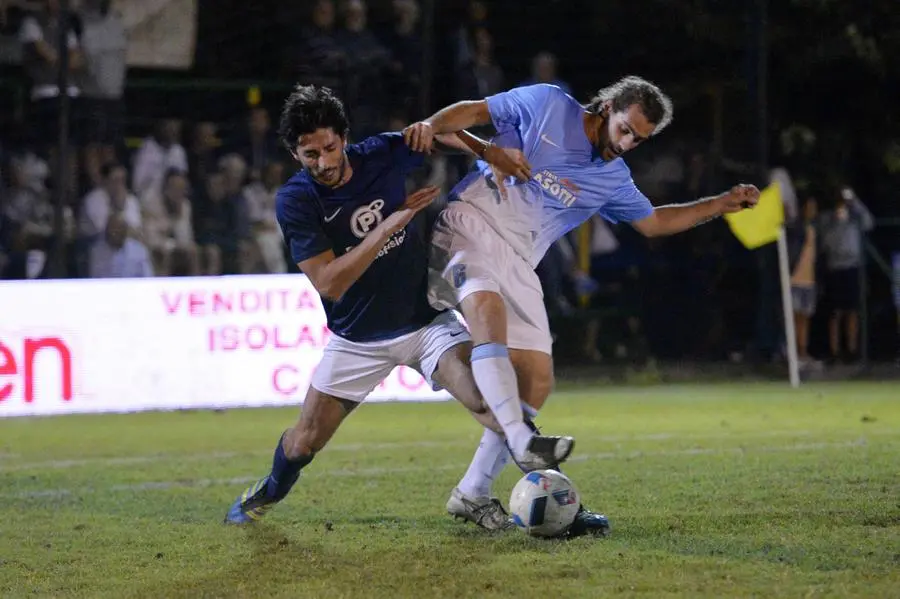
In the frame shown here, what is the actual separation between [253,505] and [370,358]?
2.96ft

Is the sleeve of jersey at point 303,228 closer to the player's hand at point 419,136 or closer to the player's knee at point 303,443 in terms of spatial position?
the player's hand at point 419,136

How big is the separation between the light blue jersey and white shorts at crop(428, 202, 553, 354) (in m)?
0.10

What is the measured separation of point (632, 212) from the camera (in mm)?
7203

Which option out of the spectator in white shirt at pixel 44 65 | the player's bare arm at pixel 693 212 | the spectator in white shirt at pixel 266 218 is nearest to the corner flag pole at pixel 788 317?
the spectator in white shirt at pixel 266 218

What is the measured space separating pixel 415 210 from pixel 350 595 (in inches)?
68.3

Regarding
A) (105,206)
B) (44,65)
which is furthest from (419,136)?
(44,65)

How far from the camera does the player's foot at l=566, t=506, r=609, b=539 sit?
6.28 meters

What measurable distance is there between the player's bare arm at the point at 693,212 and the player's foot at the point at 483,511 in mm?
1531

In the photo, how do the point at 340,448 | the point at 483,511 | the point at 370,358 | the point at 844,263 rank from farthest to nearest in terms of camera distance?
the point at 844,263 → the point at 340,448 → the point at 370,358 → the point at 483,511

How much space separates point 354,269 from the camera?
20.5 ft

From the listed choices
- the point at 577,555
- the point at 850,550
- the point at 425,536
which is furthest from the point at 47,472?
the point at 850,550

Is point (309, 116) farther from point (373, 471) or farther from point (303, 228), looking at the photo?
point (373, 471)

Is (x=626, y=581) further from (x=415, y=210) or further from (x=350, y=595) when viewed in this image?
(x=415, y=210)

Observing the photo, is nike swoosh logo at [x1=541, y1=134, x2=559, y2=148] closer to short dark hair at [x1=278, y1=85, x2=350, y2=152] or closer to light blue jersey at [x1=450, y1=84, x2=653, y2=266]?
light blue jersey at [x1=450, y1=84, x2=653, y2=266]
